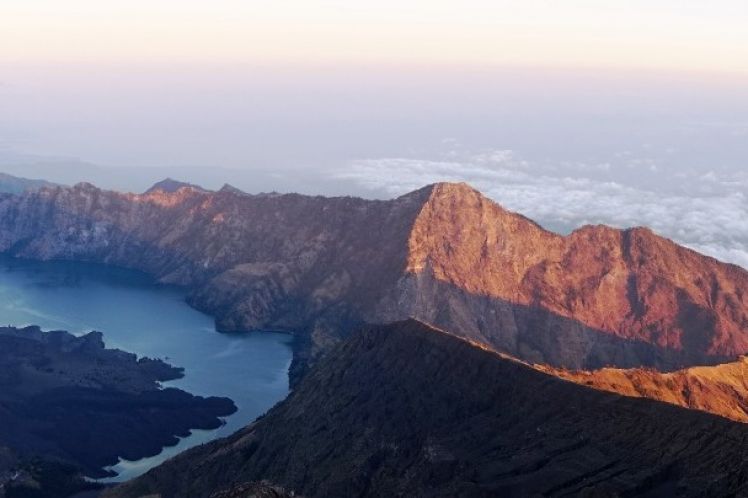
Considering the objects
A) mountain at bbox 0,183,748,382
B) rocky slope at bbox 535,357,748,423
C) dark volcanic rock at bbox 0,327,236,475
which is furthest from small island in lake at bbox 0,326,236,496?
rocky slope at bbox 535,357,748,423

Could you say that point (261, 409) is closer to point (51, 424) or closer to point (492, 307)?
point (51, 424)

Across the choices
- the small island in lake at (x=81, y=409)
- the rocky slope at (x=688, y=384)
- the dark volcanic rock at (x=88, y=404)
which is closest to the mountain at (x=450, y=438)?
the rocky slope at (x=688, y=384)

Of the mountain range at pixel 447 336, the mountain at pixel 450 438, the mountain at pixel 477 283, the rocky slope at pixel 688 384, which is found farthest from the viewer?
the mountain at pixel 477 283

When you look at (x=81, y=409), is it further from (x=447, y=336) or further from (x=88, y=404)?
(x=447, y=336)

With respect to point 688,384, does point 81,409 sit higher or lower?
lower

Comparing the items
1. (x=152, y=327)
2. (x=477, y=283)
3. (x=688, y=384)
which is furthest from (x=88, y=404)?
(x=688, y=384)

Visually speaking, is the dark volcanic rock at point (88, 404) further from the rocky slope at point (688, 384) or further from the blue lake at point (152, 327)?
the rocky slope at point (688, 384)

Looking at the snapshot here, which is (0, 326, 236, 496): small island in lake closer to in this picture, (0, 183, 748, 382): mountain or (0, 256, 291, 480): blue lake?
(0, 256, 291, 480): blue lake
